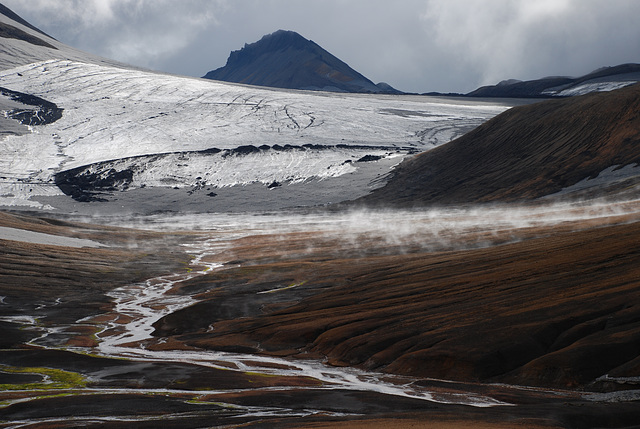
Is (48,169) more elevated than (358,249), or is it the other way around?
(48,169)

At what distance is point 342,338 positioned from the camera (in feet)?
138

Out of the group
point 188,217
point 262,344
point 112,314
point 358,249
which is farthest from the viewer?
point 188,217

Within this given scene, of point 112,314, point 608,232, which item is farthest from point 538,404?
point 112,314

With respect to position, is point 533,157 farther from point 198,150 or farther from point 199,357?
point 199,357

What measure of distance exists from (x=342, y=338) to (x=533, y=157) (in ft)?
Result: 381

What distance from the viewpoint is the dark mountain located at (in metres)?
131

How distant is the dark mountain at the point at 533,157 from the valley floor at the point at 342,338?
50.3 meters

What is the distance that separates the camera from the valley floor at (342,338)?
2673cm

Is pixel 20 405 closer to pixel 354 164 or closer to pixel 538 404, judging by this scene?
pixel 538 404

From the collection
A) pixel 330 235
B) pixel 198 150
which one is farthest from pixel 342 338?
pixel 198 150

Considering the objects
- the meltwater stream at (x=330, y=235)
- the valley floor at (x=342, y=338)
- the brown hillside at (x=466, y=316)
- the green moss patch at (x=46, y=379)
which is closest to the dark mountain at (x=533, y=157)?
the meltwater stream at (x=330, y=235)

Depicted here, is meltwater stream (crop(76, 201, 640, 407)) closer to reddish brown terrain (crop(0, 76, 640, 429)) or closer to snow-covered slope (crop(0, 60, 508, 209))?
reddish brown terrain (crop(0, 76, 640, 429))

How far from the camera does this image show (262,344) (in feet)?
150

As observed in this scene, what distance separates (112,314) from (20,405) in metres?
32.7
